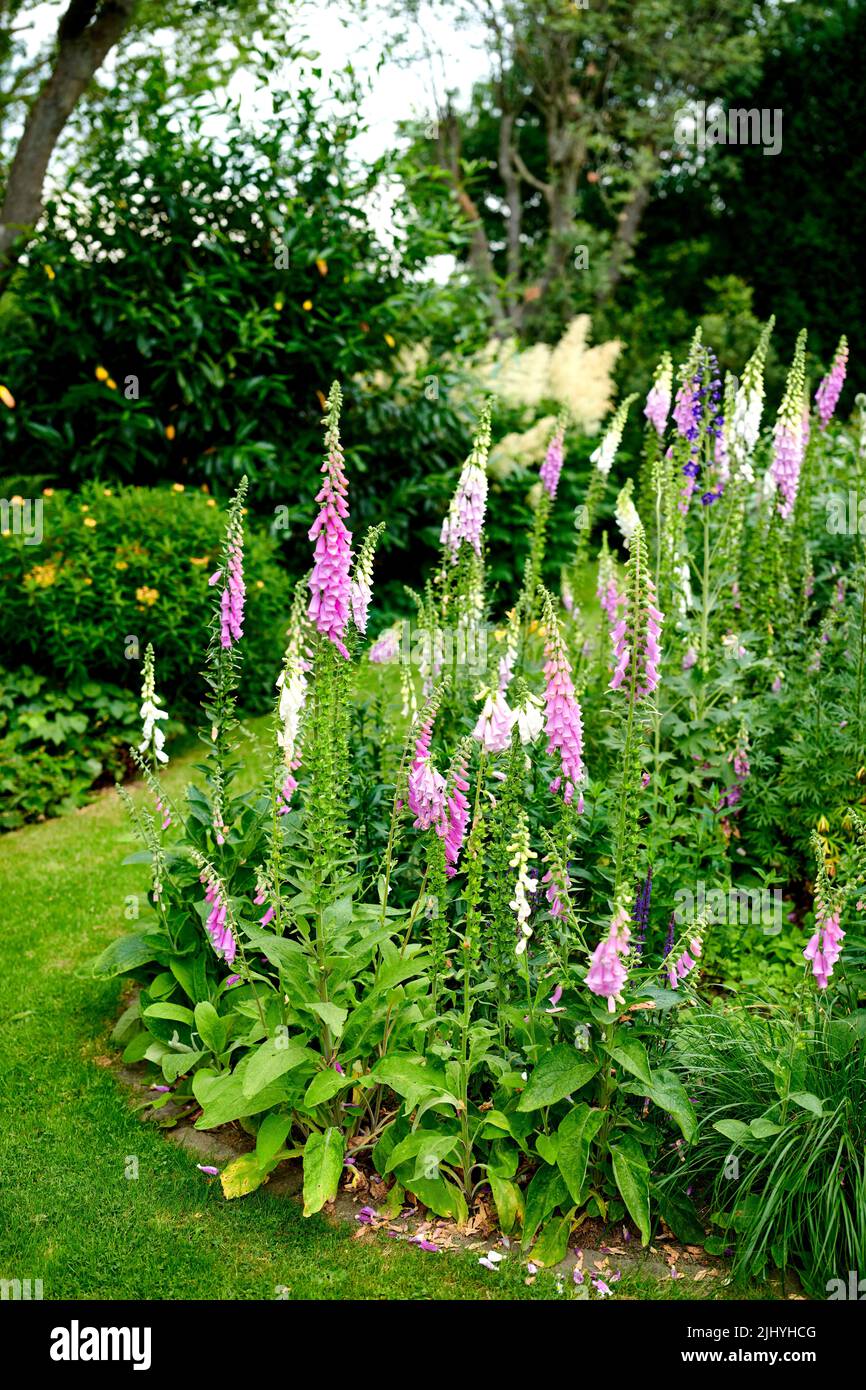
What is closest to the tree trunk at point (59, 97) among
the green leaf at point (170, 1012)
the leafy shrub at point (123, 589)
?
the leafy shrub at point (123, 589)

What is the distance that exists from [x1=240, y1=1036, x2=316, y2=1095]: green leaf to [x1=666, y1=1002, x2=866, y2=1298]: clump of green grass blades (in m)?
1.09

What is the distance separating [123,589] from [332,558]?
13.7 ft

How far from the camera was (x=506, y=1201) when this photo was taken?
3.54 meters

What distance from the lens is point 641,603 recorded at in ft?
10.9

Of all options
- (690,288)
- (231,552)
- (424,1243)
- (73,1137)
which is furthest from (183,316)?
(690,288)

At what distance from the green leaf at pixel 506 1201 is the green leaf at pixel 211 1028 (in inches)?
38.9

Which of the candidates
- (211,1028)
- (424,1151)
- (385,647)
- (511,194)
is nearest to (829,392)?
(385,647)

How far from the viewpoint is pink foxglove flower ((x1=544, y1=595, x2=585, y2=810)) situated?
11.3ft

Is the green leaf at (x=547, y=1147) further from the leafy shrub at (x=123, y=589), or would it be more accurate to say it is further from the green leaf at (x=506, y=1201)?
the leafy shrub at (x=123, y=589)

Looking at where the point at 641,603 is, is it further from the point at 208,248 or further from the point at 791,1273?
the point at 208,248

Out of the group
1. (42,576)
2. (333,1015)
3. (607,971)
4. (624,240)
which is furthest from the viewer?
(624,240)

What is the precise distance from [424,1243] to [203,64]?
13310 millimetres

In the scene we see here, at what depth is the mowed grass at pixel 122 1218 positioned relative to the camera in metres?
3.40

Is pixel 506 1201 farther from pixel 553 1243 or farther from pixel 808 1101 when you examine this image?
pixel 808 1101
